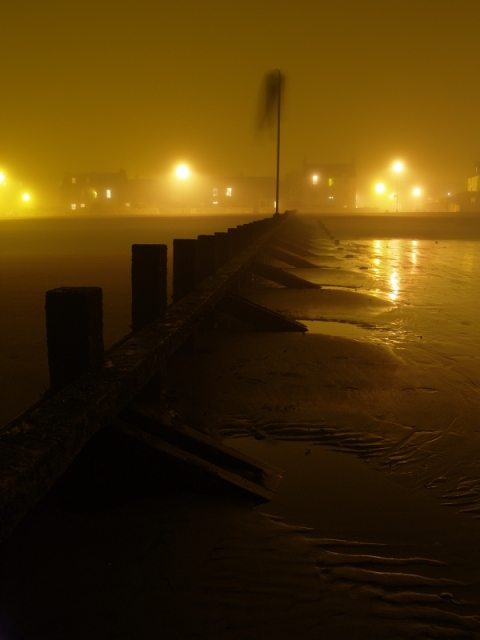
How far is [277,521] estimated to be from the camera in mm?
2703

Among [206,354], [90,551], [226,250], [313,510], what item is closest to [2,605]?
[90,551]

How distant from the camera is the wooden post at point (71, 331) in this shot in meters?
2.44

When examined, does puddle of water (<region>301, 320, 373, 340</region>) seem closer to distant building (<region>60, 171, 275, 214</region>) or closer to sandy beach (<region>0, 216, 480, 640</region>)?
sandy beach (<region>0, 216, 480, 640</region>)

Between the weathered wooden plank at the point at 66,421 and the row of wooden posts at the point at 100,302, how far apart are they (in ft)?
0.37

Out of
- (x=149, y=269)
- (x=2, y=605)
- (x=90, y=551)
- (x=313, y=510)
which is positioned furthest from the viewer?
(x=149, y=269)

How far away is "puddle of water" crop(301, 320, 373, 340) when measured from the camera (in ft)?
22.3

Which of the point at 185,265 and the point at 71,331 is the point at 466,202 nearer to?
the point at 185,265

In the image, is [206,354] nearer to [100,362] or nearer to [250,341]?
[250,341]

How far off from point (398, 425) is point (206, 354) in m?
2.28

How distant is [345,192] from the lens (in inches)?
4584

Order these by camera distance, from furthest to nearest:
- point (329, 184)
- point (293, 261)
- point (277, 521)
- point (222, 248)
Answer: point (329, 184), point (293, 261), point (222, 248), point (277, 521)

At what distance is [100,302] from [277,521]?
129cm

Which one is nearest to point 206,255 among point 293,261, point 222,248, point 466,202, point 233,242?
point 222,248

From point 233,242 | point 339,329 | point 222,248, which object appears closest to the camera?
point 339,329
